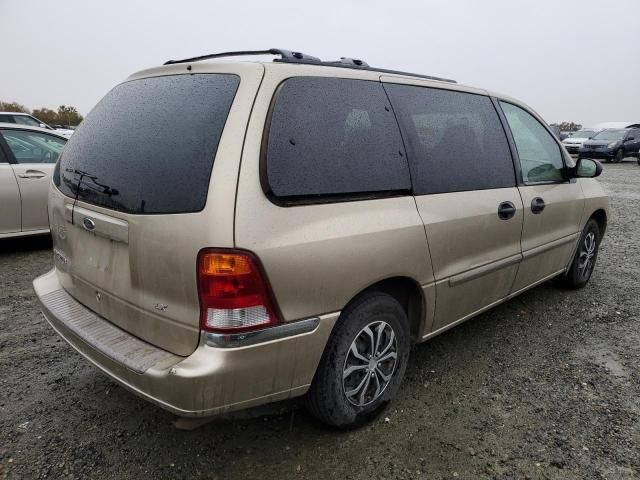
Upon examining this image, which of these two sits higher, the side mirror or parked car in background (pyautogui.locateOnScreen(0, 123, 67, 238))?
the side mirror

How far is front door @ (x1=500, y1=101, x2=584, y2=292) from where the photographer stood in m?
3.30

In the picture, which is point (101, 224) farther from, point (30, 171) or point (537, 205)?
point (30, 171)

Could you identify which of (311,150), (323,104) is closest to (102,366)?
(311,150)

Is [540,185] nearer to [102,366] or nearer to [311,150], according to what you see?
[311,150]

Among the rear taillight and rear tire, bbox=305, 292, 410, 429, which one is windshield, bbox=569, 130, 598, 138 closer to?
rear tire, bbox=305, 292, 410, 429

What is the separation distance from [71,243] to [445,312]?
79.3 inches

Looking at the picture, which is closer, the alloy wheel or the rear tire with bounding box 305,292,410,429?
the rear tire with bounding box 305,292,410,429

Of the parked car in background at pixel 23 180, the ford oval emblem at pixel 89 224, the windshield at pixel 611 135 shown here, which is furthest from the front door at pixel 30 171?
the windshield at pixel 611 135

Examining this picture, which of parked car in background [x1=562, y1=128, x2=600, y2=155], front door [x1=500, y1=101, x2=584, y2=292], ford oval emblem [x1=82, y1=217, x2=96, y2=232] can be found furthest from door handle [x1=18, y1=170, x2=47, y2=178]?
parked car in background [x1=562, y1=128, x2=600, y2=155]

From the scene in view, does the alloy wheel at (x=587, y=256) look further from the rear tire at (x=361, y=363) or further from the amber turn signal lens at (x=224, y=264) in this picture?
the amber turn signal lens at (x=224, y=264)

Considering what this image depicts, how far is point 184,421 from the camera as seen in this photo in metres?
1.96

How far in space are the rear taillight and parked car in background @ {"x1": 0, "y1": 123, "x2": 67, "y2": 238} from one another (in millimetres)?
4420

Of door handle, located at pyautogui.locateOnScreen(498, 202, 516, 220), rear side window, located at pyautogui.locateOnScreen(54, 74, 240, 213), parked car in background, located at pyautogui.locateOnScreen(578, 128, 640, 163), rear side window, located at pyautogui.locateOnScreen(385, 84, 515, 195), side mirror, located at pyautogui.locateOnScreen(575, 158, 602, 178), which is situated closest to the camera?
rear side window, located at pyautogui.locateOnScreen(54, 74, 240, 213)

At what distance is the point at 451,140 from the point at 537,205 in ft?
3.18
